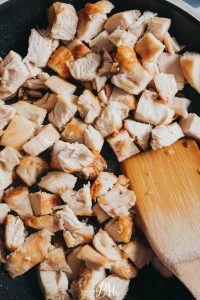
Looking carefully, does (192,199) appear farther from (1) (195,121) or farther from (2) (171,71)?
(2) (171,71)

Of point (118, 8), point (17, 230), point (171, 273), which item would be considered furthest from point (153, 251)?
point (118, 8)

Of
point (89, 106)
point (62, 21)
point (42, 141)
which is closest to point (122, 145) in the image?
point (89, 106)

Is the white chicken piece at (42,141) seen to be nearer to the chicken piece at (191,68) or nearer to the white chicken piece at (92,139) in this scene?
the white chicken piece at (92,139)

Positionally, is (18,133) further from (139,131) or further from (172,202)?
(172,202)

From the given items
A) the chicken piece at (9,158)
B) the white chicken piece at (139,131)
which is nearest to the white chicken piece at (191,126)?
the white chicken piece at (139,131)

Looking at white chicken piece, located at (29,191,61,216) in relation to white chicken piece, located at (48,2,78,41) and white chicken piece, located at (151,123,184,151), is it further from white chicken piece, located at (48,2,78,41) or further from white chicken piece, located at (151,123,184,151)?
white chicken piece, located at (48,2,78,41)

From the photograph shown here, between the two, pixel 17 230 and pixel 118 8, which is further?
pixel 118 8

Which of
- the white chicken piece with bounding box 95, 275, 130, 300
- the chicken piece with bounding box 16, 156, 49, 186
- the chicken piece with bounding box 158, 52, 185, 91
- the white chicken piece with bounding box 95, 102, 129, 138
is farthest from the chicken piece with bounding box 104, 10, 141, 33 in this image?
the white chicken piece with bounding box 95, 275, 130, 300
